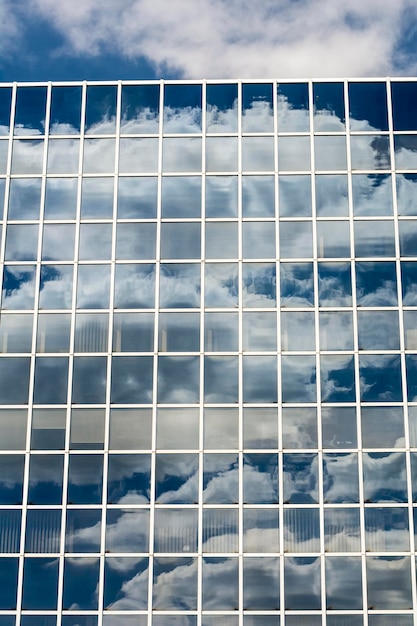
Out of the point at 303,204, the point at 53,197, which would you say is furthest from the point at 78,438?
the point at 303,204

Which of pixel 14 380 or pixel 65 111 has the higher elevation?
pixel 65 111

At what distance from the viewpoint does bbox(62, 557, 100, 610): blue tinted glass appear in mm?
28359

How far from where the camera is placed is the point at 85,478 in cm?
2938

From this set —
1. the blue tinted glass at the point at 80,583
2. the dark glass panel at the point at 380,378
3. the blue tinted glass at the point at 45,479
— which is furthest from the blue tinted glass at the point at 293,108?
the blue tinted glass at the point at 80,583

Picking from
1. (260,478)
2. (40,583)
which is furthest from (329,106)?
(40,583)

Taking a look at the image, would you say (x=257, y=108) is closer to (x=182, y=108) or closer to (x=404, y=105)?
(x=182, y=108)

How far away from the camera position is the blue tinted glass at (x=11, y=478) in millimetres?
29344

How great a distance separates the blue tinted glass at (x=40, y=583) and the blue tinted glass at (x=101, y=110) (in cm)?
1806

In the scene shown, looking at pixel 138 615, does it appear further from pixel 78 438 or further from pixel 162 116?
pixel 162 116

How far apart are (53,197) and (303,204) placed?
10.7 m

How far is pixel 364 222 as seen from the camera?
104ft

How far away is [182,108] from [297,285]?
31.0ft

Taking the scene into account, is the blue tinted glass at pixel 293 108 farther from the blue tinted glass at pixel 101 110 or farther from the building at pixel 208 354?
the blue tinted glass at pixel 101 110

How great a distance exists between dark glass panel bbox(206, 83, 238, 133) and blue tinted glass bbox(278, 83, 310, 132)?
6.65 feet
